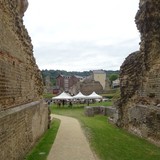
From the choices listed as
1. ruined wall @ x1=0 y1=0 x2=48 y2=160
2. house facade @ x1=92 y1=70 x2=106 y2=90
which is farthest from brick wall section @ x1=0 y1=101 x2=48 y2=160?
house facade @ x1=92 y1=70 x2=106 y2=90

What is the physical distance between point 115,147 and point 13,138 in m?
5.19

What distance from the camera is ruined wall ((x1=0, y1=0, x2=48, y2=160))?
10.2 metres

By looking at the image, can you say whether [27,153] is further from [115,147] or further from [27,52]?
[27,52]

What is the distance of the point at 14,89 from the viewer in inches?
470

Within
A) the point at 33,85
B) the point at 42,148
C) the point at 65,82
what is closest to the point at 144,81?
the point at 33,85

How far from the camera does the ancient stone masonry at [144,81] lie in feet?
54.9

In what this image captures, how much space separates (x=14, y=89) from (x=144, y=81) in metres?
8.84

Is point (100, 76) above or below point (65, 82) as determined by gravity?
above

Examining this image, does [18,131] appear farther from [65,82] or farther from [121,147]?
[65,82]

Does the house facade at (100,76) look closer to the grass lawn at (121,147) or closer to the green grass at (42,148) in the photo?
the grass lawn at (121,147)

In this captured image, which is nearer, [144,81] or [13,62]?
[13,62]

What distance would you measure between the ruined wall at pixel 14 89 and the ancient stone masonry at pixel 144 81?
202 inches

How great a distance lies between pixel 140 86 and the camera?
19.5 m

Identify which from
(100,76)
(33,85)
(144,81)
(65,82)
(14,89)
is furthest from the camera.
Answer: (65,82)
